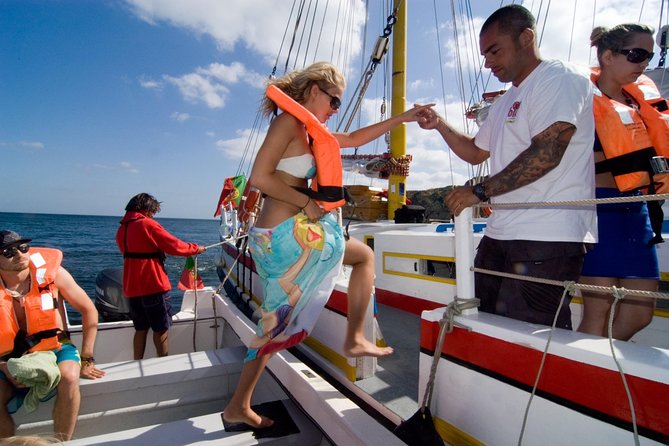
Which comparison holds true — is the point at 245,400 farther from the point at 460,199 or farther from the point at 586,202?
the point at 586,202

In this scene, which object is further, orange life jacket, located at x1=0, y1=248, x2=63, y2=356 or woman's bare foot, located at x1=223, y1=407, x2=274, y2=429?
orange life jacket, located at x1=0, y1=248, x2=63, y2=356

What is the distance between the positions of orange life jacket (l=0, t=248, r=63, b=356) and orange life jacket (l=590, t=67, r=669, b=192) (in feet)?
12.4

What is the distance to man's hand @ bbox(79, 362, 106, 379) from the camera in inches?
109

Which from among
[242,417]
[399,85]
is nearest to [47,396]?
[242,417]

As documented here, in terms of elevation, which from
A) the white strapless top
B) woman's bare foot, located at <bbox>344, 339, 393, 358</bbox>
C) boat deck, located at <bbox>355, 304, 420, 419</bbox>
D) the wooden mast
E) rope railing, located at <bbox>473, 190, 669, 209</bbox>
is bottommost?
boat deck, located at <bbox>355, 304, 420, 419</bbox>

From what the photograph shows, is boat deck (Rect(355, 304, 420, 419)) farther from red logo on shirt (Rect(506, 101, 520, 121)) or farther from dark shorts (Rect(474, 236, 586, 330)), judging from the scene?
red logo on shirt (Rect(506, 101, 520, 121))

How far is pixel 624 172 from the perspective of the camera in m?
1.81

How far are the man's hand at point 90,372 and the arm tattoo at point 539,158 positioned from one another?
3218 millimetres

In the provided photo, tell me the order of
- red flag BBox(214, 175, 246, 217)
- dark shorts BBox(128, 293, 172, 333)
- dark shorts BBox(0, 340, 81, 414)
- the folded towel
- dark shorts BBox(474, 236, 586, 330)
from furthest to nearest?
red flag BBox(214, 175, 246, 217) < dark shorts BBox(128, 293, 172, 333) < dark shorts BBox(0, 340, 81, 414) < the folded towel < dark shorts BBox(474, 236, 586, 330)

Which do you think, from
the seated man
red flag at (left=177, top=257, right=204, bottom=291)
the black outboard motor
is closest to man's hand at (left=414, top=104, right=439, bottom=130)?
the seated man

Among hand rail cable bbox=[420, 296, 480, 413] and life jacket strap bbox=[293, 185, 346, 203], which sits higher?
life jacket strap bbox=[293, 185, 346, 203]

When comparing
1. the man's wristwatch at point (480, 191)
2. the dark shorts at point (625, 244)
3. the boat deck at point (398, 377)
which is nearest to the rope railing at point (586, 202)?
the man's wristwatch at point (480, 191)

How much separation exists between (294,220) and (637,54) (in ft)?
6.37

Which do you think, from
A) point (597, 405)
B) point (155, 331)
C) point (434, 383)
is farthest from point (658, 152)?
point (155, 331)
